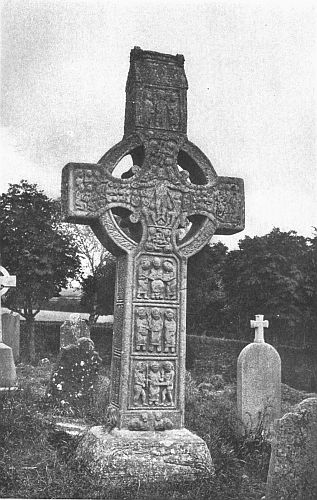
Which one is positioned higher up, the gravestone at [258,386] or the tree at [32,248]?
the tree at [32,248]

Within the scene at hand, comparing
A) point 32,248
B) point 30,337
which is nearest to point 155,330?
point 32,248

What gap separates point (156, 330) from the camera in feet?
19.2

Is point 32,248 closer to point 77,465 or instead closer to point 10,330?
point 10,330

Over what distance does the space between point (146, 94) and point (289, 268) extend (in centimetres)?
1973

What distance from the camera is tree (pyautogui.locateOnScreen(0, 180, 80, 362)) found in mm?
20562

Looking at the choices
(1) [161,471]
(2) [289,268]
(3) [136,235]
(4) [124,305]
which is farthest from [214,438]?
(2) [289,268]

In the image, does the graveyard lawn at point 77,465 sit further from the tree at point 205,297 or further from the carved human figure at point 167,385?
the tree at point 205,297

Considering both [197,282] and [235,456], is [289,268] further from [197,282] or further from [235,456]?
[235,456]

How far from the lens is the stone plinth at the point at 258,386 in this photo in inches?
347

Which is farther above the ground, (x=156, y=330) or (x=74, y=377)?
(x=156, y=330)

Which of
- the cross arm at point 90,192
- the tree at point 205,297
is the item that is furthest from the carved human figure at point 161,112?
the tree at point 205,297

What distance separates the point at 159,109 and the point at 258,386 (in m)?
4.59

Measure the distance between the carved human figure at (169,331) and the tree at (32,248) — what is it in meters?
14.9

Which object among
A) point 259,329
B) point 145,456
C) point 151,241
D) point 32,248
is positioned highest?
point 32,248
